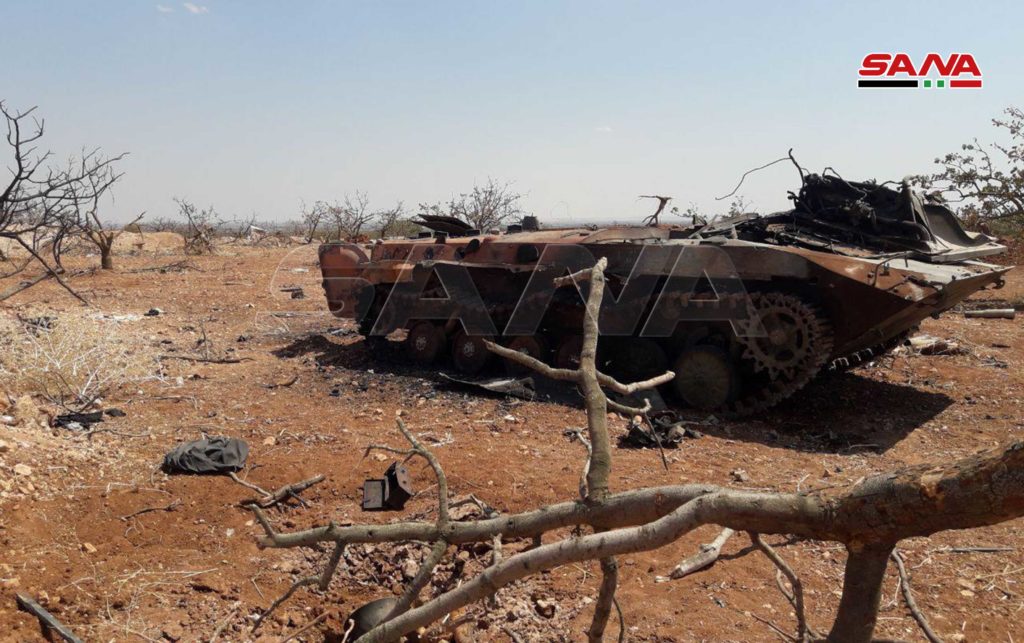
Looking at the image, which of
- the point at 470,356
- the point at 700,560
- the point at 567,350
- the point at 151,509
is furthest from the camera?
the point at 470,356

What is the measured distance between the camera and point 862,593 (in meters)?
1.67

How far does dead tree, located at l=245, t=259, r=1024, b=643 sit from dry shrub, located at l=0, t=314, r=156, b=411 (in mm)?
5676

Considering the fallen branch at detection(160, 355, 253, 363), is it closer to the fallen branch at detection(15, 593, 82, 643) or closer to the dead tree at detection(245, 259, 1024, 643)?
the fallen branch at detection(15, 593, 82, 643)

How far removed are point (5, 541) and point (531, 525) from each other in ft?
11.3

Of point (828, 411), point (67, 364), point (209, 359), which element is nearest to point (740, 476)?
point (828, 411)

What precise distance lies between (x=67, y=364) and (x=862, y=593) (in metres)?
7.37

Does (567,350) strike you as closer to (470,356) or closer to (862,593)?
(470,356)

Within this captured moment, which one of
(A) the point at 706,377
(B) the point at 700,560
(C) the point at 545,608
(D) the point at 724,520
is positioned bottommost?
(C) the point at 545,608

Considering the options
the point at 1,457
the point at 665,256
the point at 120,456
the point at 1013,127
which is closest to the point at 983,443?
the point at 665,256

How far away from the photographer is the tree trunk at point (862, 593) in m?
1.66

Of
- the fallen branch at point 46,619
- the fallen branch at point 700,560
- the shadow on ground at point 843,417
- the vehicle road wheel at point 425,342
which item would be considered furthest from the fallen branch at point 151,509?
the vehicle road wheel at point 425,342

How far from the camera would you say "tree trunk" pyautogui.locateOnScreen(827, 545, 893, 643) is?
1.66m

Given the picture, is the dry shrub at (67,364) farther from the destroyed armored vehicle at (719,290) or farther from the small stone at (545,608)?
the small stone at (545,608)

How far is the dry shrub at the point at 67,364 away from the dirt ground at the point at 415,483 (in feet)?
0.90
